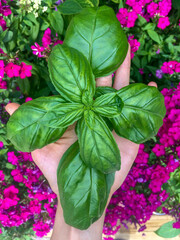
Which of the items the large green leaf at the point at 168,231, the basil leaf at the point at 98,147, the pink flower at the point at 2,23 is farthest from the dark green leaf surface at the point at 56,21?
the large green leaf at the point at 168,231

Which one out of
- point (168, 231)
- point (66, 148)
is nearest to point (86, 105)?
point (66, 148)

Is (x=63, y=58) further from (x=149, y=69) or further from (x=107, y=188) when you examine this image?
(x=149, y=69)

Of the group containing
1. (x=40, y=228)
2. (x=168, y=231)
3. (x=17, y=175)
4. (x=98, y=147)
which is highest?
(x=98, y=147)

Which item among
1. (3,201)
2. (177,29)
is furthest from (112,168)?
(177,29)

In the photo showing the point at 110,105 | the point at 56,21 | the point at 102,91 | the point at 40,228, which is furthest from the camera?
the point at 40,228

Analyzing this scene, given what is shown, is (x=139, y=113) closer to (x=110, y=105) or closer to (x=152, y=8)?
(x=110, y=105)

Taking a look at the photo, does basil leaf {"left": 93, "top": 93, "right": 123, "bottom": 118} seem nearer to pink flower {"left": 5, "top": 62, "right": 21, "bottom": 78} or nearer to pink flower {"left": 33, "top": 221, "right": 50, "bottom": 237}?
pink flower {"left": 5, "top": 62, "right": 21, "bottom": 78}

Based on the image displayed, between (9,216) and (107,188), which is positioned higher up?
(107,188)
